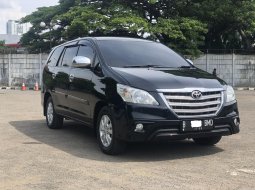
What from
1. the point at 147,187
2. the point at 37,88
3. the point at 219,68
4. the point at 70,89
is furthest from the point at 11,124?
the point at 219,68

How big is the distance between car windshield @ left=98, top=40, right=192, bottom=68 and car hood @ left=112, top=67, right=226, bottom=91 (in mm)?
332

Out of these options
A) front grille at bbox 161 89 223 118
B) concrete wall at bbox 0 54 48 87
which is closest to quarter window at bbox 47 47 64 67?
front grille at bbox 161 89 223 118

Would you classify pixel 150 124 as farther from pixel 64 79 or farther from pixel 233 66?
pixel 233 66

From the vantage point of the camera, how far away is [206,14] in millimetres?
27391

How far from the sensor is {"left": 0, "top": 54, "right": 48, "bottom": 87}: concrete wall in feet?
85.4

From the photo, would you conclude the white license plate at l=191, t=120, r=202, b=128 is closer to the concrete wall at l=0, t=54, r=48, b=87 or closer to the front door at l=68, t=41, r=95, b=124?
the front door at l=68, t=41, r=95, b=124

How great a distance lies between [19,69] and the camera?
26.4 meters

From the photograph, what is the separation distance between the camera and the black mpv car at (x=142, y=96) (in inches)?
238

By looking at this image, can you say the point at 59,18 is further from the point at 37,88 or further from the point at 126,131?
the point at 126,131

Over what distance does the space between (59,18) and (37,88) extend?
655 cm

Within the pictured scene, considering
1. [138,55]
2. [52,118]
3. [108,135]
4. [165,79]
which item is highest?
[138,55]

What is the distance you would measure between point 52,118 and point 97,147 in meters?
2.24

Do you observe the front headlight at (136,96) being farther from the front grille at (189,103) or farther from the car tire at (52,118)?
the car tire at (52,118)

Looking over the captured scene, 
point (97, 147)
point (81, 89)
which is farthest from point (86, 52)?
point (97, 147)
